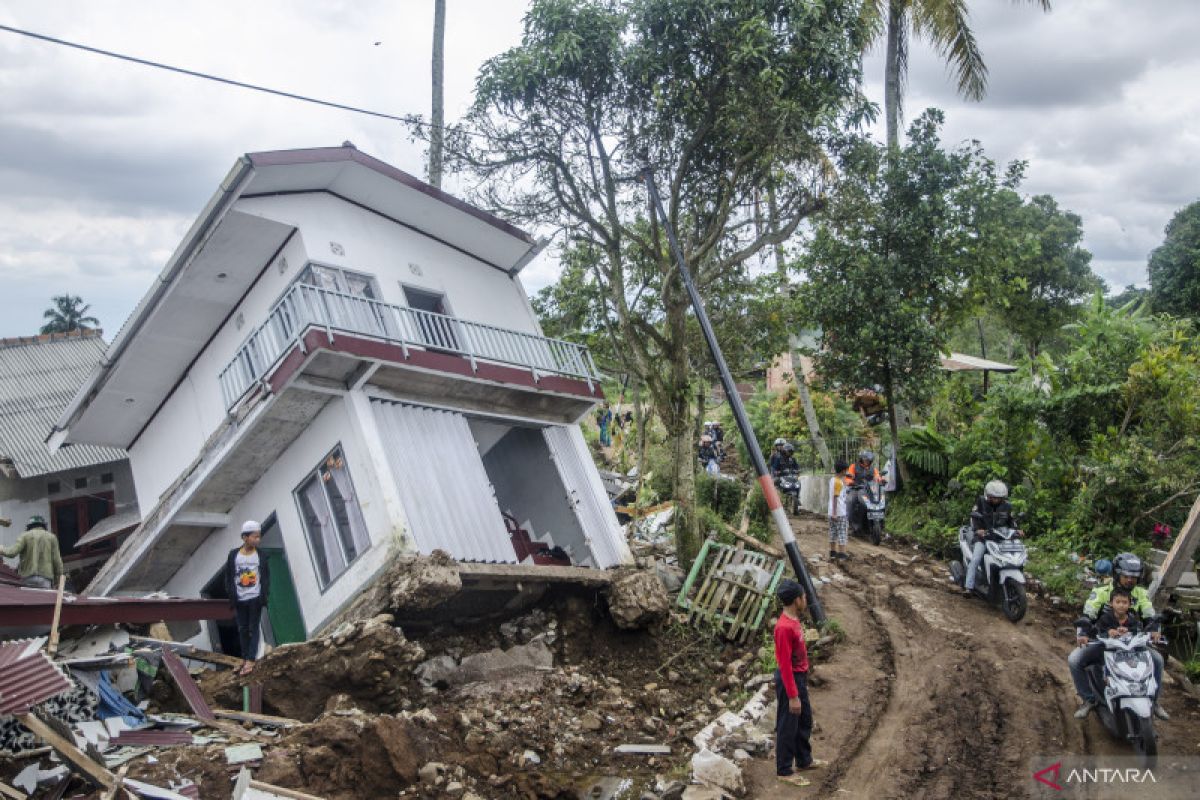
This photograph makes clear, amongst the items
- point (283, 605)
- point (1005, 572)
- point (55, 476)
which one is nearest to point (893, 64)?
point (1005, 572)

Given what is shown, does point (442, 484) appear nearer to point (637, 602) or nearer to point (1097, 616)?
point (637, 602)

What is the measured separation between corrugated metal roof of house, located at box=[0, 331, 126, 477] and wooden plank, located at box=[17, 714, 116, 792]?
48.5ft

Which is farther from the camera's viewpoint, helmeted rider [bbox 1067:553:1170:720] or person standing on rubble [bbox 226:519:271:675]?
person standing on rubble [bbox 226:519:271:675]

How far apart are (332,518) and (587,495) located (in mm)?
4361

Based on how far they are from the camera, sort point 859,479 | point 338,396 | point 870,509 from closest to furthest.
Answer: point 338,396
point 870,509
point 859,479

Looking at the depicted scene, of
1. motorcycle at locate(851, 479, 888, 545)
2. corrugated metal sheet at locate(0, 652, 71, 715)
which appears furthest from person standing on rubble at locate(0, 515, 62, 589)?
motorcycle at locate(851, 479, 888, 545)

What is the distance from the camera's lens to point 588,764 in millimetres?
A: 8211

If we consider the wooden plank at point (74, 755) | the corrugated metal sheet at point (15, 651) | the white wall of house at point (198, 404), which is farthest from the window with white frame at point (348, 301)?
the wooden plank at point (74, 755)

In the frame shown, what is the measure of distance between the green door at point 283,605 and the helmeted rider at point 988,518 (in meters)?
9.53

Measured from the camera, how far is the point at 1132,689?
23.3ft

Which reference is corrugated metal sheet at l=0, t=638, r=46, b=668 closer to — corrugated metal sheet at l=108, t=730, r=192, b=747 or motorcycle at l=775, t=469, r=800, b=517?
corrugated metal sheet at l=108, t=730, r=192, b=747

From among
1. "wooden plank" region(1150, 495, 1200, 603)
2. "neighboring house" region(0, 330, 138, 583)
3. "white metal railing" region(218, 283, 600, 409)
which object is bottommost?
"wooden plank" region(1150, 495, 1200, 603)

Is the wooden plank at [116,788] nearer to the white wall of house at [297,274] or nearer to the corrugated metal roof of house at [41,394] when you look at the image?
the white wall of house at [297,274]

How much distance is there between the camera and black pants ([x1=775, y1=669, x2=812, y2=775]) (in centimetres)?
725
